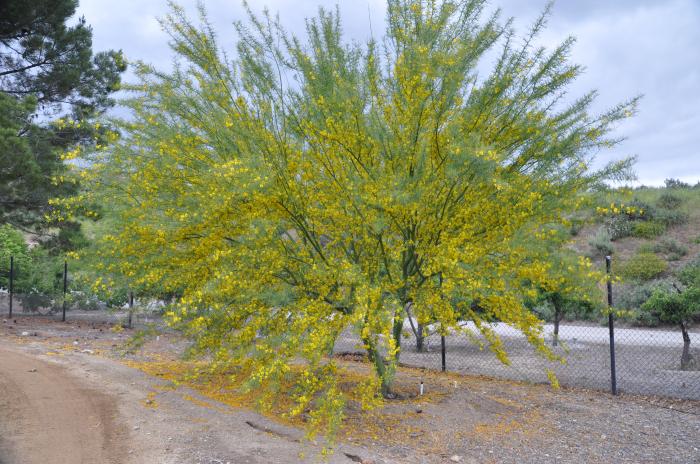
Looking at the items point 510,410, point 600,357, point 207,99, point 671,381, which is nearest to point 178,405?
point 207,99

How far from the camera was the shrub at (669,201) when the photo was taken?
33.3 meters

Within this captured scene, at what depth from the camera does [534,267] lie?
18.6ft

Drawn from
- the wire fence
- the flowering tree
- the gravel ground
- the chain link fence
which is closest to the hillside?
the wire fence

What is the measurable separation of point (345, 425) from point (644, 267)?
21373 mm

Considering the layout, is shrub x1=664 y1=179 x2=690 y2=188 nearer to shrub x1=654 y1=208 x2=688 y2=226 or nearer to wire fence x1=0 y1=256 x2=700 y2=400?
shrub x1=654 y1=208 x2=688 y2=226

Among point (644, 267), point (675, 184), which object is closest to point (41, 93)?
point (644, 267)

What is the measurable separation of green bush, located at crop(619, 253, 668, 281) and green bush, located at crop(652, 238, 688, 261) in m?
1.19

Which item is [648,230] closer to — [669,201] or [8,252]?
[669,201]

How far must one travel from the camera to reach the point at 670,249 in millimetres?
26906

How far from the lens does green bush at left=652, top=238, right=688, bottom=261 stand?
25991 millimetres

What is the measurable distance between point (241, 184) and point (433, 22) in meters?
2.83

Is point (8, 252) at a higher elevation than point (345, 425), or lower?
higher

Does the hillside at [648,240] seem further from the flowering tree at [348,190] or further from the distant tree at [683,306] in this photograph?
the flowering tree at [348,190]

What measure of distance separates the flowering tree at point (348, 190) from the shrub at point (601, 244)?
22.4 metres
